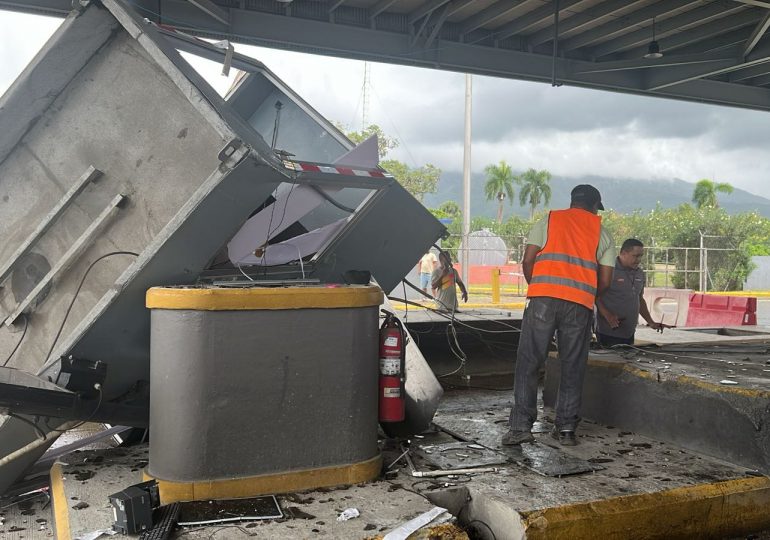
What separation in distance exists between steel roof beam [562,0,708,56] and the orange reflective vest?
15.2ft

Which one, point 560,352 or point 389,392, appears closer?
point 389,392

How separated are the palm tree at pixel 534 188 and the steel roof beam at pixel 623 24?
83132 millimetres

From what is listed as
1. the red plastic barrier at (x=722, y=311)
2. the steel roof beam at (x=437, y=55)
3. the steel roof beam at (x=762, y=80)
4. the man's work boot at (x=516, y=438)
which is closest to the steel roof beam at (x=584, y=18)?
the steel roof beam at (x=437, y=55)

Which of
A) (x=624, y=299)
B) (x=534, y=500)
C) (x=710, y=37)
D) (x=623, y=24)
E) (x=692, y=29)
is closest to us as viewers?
(x=534, y=500)

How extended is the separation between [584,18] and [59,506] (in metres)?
7.70

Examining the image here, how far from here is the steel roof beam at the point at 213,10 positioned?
23.2 ft

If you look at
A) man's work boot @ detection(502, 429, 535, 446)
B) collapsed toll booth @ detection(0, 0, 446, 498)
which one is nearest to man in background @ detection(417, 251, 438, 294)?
man's work boot @ detection(502, 429, 535, 446)

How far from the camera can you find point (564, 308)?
4551mm

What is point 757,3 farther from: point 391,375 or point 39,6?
point 39,6

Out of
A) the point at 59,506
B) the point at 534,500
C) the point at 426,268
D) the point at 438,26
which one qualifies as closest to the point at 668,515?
the point at 534,500

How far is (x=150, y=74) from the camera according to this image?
3820 mm

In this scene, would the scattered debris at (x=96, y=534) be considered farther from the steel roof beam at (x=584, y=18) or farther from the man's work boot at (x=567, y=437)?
the steel roof beam at (x=584, y=18)

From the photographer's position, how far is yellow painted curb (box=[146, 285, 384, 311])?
334 centimetres

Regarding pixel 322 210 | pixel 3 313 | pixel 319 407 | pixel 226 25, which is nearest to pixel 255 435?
pixel 319 407
